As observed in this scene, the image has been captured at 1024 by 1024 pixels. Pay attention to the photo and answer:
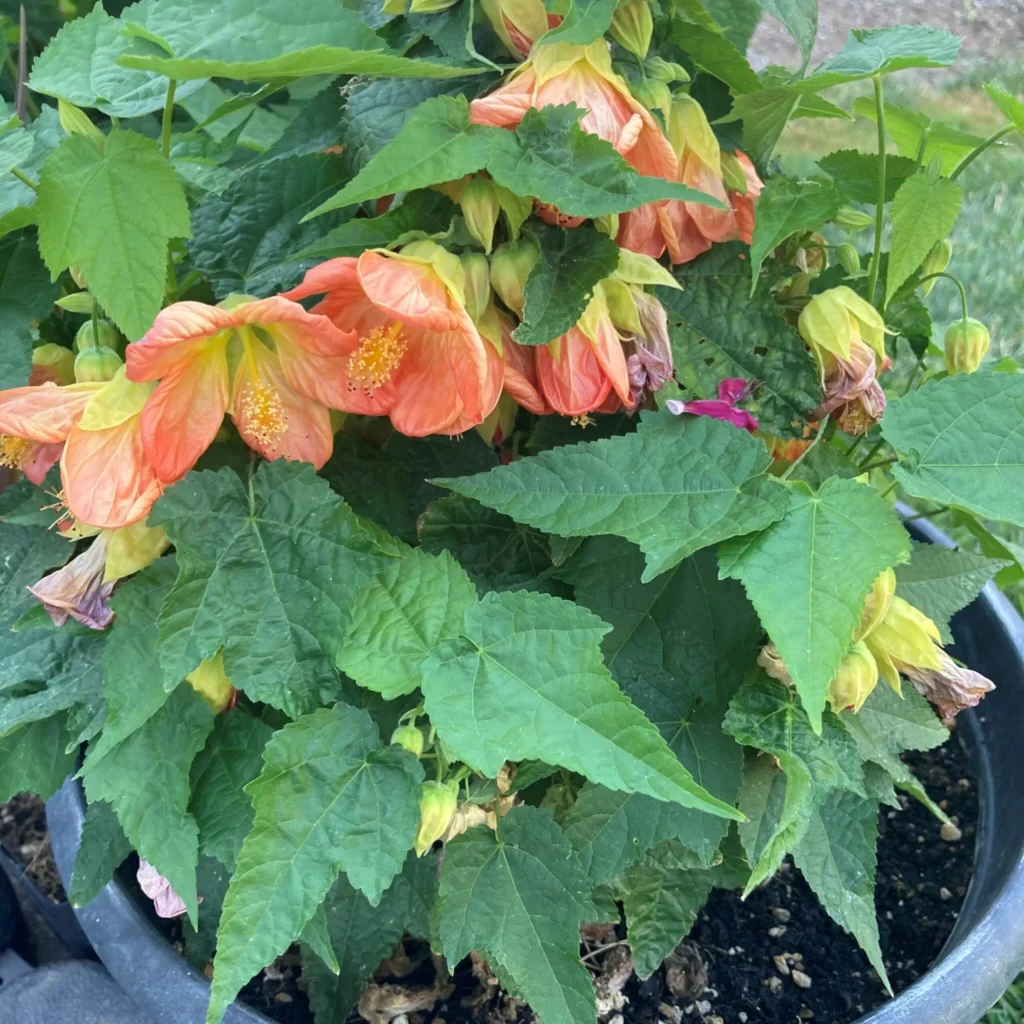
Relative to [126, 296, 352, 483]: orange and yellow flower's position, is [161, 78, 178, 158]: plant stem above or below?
above

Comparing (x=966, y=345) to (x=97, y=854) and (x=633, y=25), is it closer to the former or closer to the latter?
(x=633, y=25)

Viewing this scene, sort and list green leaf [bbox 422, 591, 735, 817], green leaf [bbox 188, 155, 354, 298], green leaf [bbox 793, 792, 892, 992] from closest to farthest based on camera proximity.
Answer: green leaf [bbox 422, 591, 735, 817] < green leaf [bbox 188, 155, 354, 298] < green leaf [bbox 793, 792, 892, 992]

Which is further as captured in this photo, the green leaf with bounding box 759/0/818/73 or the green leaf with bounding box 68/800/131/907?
the green leaf with bounding box 68/800/131/907

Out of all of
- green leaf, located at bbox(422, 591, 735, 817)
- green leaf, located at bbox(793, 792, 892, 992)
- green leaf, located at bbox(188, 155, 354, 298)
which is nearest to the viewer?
green leaf, located at bbox(422, 591, 735, 817)

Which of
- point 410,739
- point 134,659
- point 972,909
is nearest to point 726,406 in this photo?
point 410,739

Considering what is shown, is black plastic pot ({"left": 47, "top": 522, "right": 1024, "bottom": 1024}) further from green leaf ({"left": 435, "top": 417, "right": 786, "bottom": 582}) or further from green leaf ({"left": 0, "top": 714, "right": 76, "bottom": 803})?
green leaf ({"left": 435, "top": 417, "right": 786, "bottom": 582})

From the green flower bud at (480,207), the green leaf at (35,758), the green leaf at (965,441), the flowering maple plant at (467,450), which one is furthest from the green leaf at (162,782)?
the green leaf at (965,441)

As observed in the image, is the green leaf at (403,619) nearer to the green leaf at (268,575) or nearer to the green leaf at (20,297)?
the green leaf at (268,575)

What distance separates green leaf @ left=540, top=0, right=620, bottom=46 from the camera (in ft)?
1.42

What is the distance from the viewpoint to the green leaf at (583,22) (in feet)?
1.42

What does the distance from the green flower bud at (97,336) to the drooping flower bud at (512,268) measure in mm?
217

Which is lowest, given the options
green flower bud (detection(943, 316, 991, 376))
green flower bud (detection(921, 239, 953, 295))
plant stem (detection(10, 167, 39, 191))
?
green flower bud (detection(943, 316, 991, 376))

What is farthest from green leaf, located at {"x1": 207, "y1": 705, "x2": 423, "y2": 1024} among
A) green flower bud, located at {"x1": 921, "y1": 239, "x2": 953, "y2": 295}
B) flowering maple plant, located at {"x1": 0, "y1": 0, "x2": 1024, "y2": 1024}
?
green flower bud, located at {"x1": 921, "y1": 239, "x2": 953, "y2": 295}

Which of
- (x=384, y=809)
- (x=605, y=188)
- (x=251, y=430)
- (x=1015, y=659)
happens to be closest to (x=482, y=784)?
(x=384, y=809)
